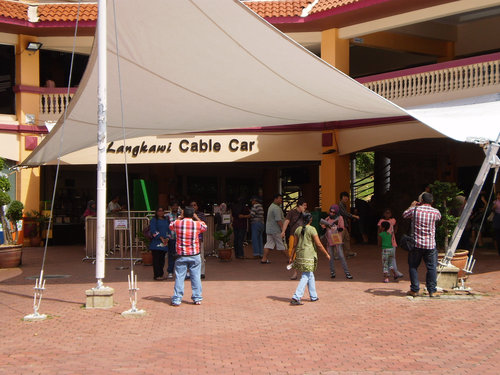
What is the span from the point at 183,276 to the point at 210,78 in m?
3.34

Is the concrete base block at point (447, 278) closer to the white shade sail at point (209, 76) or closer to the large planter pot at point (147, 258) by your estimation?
the white shade sail at point (209, 76)

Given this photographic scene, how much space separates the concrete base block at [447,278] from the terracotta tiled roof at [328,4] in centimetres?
946

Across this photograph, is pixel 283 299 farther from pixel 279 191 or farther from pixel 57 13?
pixel 279 191

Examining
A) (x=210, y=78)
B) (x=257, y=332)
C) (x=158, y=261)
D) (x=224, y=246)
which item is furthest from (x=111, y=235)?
(x=257, y=332)

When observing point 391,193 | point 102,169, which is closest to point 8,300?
point 102,169

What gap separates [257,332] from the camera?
8.24 metres

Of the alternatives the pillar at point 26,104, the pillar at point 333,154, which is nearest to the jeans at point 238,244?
the pillar at point 333,154

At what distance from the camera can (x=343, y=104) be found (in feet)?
37.1

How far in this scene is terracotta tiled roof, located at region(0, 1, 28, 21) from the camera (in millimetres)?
19828

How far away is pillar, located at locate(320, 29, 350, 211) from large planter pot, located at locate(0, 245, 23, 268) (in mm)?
9056

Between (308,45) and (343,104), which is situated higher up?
(308,45)

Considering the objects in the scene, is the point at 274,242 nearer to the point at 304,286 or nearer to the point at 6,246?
the point at 304,286

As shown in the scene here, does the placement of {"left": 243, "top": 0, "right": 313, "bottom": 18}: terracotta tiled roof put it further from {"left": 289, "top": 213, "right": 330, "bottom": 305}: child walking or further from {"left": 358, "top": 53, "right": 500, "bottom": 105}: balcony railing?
{"left": 289, "top": 213, "right": 330, "bottom": 305}: child walking

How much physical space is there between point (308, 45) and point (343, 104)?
9.54m
